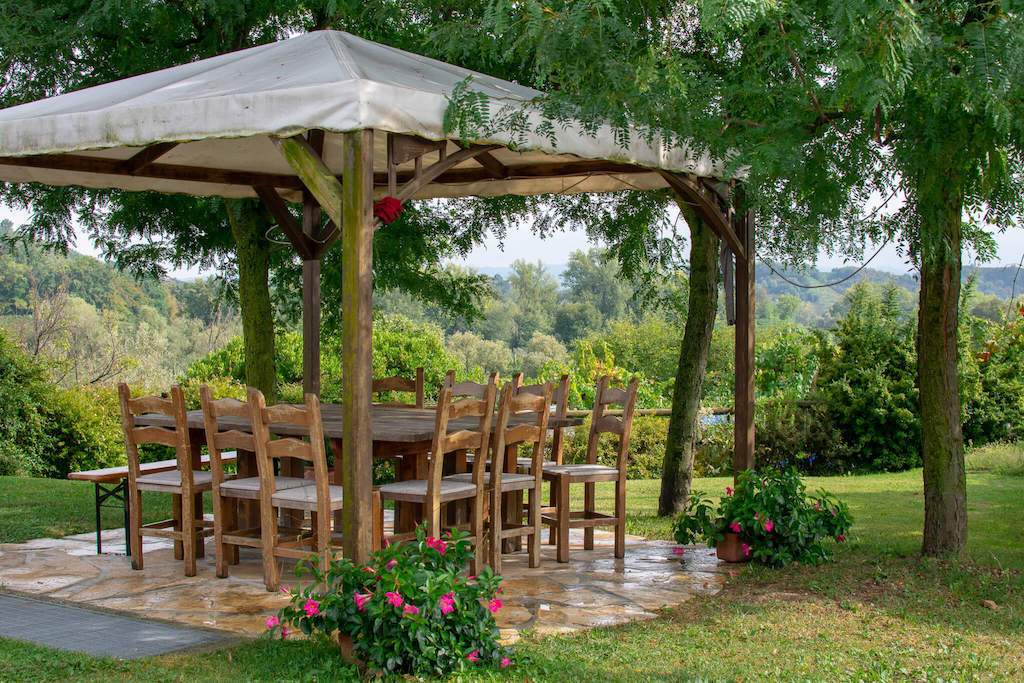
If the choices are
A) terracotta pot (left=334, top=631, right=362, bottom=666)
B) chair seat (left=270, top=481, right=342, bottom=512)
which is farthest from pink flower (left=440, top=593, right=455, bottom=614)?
chair seat (left=270, top=481, right=342, bottom=512)

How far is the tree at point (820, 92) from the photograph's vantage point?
362 cm

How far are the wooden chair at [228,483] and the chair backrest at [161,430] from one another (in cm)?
19

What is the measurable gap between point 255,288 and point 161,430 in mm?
3150

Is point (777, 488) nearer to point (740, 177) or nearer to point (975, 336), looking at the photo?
point (740, 177)

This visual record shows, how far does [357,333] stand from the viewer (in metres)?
4.21

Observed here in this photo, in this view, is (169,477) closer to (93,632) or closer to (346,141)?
(93,632)

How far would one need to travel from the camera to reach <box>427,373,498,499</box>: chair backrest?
16.8 ft

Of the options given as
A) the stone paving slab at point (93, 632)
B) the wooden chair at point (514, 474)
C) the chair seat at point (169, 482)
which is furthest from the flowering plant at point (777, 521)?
the stone paving slab at point (93, 632)

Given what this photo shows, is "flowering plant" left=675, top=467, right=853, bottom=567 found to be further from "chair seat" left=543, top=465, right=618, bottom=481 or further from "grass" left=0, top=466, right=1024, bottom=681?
"chair seat" left=543, top=465, right=618, bottom=481

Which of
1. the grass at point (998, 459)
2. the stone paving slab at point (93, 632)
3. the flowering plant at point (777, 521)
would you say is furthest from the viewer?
the grass at point (998, 459)

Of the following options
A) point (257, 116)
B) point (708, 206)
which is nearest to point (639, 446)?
point (708, 206)

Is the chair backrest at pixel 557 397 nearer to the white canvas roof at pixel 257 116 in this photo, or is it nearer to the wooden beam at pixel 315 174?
the white canvas roof at pixel 257 116

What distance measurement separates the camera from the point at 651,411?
12.2 meters

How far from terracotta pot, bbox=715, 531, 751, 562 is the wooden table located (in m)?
1.17
